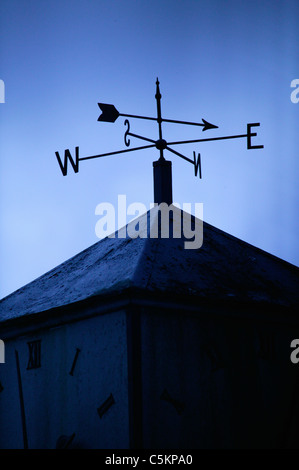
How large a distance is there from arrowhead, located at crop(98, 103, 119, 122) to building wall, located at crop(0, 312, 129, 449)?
3.38 metres

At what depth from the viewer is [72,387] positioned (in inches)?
Result: 257

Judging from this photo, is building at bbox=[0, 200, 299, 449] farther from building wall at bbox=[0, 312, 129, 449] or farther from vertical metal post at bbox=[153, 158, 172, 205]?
vertical metal post at bbox=[153, 158, 172, 205]

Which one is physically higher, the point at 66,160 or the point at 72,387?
the point at 66,160

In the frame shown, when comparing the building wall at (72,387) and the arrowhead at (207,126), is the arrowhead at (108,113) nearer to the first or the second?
the arrowhead at (207,126)

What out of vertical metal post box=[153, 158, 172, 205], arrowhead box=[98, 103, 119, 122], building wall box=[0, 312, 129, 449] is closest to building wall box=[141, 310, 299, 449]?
building wall box=[0, 312, 129, 449]

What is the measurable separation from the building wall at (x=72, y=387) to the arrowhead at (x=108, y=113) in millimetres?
3385

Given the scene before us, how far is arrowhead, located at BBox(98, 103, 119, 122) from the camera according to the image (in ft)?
28.0

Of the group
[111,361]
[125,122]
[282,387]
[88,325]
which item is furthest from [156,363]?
[125,122]

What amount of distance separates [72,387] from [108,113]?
4.18m

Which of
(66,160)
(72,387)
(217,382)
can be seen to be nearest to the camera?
(217,382)

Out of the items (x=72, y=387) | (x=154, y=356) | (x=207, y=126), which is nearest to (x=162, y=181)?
(x=207, y=126)

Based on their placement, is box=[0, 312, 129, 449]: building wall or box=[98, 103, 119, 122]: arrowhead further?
box=[98, 103, 119, 122]: arrowhead

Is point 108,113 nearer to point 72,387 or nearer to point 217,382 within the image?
point 72,387

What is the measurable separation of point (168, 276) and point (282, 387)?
207 centimetres
